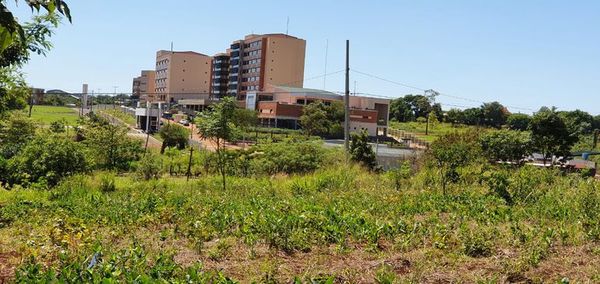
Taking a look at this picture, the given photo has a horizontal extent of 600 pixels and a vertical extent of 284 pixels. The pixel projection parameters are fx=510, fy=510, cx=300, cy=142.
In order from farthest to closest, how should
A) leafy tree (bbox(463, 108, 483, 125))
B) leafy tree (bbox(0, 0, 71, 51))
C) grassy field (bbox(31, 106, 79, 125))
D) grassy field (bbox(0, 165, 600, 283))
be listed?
leafy tree (bbox(463, 108, 483, 125)) < grassy field (bbox(31, 106, 79, 125)) < grassy field (bbox(0, 165, 600, 283)) < leafy tree (bbox(0, 0, 71, 51))

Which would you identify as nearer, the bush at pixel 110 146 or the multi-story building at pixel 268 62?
the bush at pixel 110 146

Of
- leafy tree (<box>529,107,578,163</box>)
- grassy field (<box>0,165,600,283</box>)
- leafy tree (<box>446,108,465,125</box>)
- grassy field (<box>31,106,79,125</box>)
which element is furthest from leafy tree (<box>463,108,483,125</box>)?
grassy field (<box>0,165,600,283</box>)

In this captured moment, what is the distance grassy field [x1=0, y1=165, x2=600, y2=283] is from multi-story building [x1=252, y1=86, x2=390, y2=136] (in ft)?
157

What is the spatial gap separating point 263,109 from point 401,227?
2215 inches

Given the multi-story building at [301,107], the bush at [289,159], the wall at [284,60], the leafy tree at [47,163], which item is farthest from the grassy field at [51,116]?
the leafy tree at [47,163]

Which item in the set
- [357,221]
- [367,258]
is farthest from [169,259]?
[357,221]

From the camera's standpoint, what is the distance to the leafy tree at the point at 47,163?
13.4 metres

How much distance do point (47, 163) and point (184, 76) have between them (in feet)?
258

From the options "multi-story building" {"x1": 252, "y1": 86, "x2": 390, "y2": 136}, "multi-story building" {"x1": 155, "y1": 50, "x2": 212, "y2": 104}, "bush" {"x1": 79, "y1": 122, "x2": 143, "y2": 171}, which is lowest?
"bush" {"x1": 79, "y1": 122, "x2": 143, "y2": 171}

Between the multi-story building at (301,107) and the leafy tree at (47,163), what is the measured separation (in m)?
42.6

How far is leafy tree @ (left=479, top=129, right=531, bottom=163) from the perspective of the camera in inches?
1137

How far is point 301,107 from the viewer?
58.9 metres

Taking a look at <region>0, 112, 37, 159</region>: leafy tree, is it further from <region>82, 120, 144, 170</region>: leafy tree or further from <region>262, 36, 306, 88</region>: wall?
<region>262, 36, 306, 88</region>: wall

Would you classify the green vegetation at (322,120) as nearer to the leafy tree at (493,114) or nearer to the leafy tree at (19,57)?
the leafy tree at (493,114)
